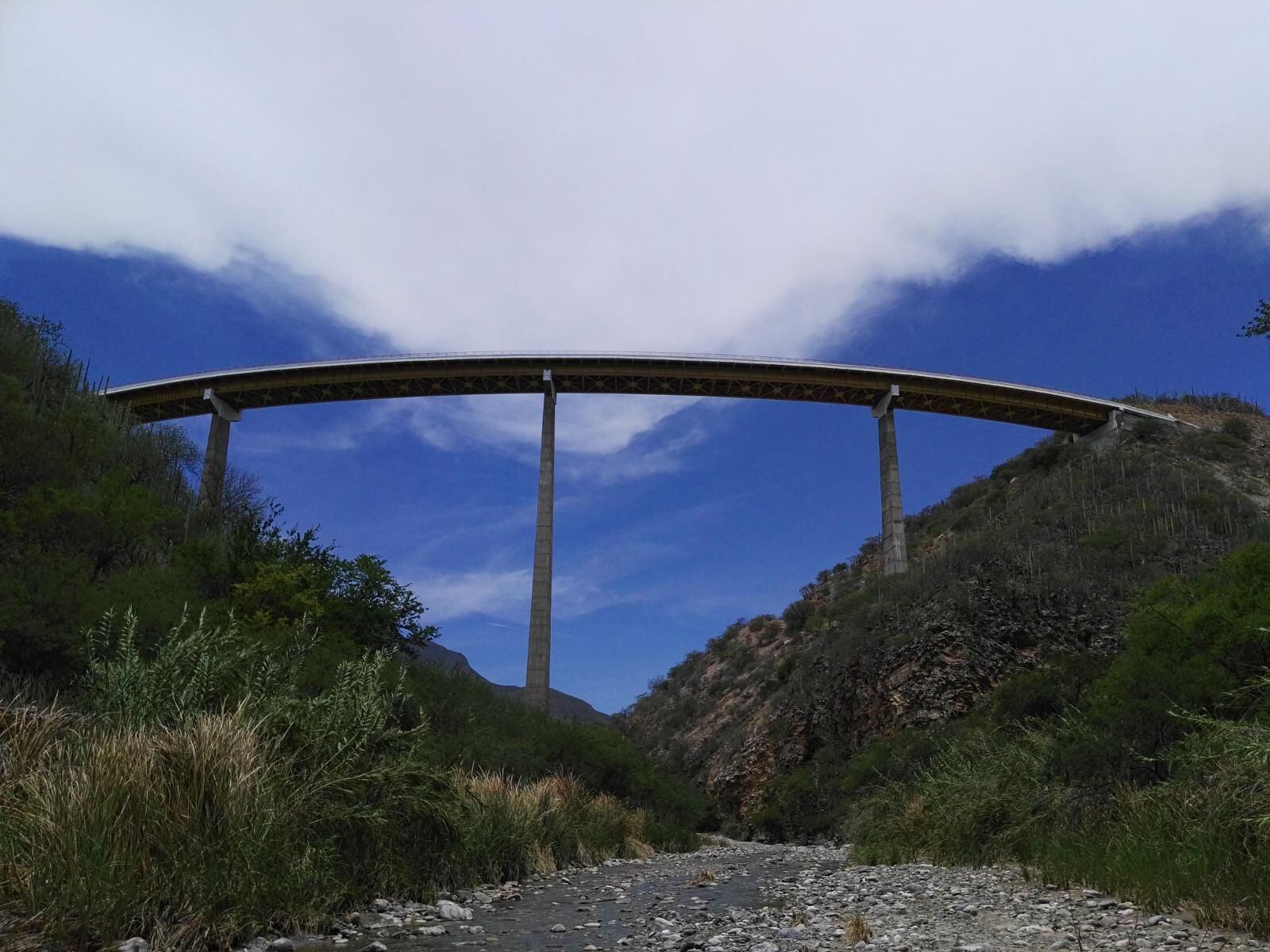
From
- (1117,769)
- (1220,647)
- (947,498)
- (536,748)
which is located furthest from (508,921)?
(947,498)

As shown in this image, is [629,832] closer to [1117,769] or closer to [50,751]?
[1117,769]

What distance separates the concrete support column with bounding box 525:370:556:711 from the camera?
149 ft

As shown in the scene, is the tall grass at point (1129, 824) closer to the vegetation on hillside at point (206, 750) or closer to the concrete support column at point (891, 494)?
the vegetation on hillside at point (206, 750)

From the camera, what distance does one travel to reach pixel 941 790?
20.9 meters

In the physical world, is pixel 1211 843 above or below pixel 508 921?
above

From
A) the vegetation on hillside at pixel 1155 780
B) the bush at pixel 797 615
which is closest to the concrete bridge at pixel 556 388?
the bush at pixel 797 615

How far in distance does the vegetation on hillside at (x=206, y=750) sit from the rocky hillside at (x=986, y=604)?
19213 millimetres

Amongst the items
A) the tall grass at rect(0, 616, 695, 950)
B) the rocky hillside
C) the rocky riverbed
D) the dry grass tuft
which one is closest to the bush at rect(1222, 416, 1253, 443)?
the rocky hillside

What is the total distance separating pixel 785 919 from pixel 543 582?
37674mm

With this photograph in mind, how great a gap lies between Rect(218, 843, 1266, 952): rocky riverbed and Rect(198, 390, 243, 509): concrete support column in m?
44.7

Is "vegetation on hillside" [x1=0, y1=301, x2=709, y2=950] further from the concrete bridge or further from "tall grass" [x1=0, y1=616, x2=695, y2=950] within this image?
the concrete bridge

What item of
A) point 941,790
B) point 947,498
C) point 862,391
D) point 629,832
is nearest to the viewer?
point 941,790

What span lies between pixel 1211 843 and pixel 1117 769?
6.16m

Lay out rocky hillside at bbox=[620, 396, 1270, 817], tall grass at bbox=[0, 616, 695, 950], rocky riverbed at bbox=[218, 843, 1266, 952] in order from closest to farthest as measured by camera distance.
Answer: tall grass at bbox=[0, 616, 695, 950]
rocky riverbed at bbox=[218, 843, 1266, 952]
rocky hillside at bbox=[620, 396, 1270, 817]
